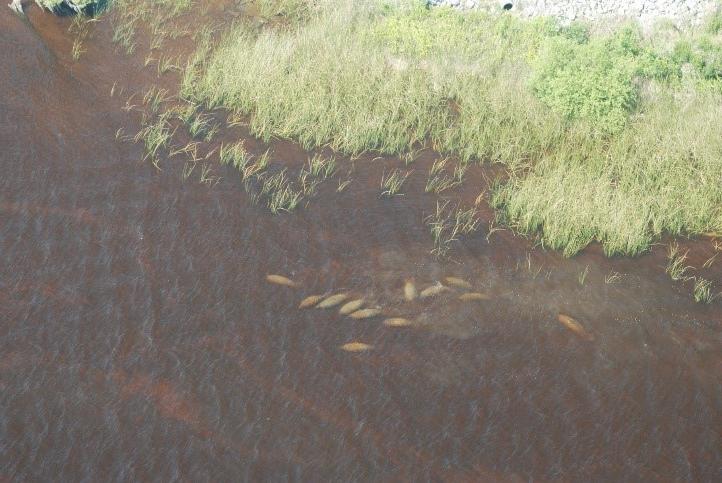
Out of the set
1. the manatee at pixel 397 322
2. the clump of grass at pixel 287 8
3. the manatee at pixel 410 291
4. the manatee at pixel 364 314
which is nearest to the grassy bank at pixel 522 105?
the clump of grass at pixel 287 8

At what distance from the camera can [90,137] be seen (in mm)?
8344

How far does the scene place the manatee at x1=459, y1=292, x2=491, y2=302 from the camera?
23.8ft

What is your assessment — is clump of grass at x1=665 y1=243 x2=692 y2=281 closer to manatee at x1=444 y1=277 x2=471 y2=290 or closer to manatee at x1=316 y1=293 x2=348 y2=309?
manatee at x1=444 y1=277 x2=471 y2=290

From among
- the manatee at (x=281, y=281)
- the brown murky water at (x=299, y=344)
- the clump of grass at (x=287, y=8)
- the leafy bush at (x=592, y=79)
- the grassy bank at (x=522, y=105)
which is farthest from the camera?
A: the clump of grass at (x=287, y=8)

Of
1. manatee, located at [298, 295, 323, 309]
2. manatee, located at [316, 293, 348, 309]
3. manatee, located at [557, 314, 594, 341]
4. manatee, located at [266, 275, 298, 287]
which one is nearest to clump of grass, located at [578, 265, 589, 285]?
manatee, located at [557, 314, 594, 341]

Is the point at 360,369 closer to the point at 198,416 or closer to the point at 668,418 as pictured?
the point at 198,416

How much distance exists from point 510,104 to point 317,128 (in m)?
2.63

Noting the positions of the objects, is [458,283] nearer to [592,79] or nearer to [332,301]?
[332,301]

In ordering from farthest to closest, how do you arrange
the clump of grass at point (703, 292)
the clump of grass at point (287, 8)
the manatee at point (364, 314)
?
the clump of grass at point (287, 8), the clump of grass at point (703, 292), the manatee at point (364, 314)

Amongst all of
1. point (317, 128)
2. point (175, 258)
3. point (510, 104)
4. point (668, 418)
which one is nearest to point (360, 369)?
point (175, 258)

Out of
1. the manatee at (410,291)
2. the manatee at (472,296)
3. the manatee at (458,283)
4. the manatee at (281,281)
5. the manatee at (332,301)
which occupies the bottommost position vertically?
the manatee at (472,296)

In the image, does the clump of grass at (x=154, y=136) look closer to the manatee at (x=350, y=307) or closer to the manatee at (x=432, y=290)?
the manatee at (x=350, y=307)

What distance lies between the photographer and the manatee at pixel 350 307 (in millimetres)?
6789

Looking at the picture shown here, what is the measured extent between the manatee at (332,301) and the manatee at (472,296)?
44.0 inches
